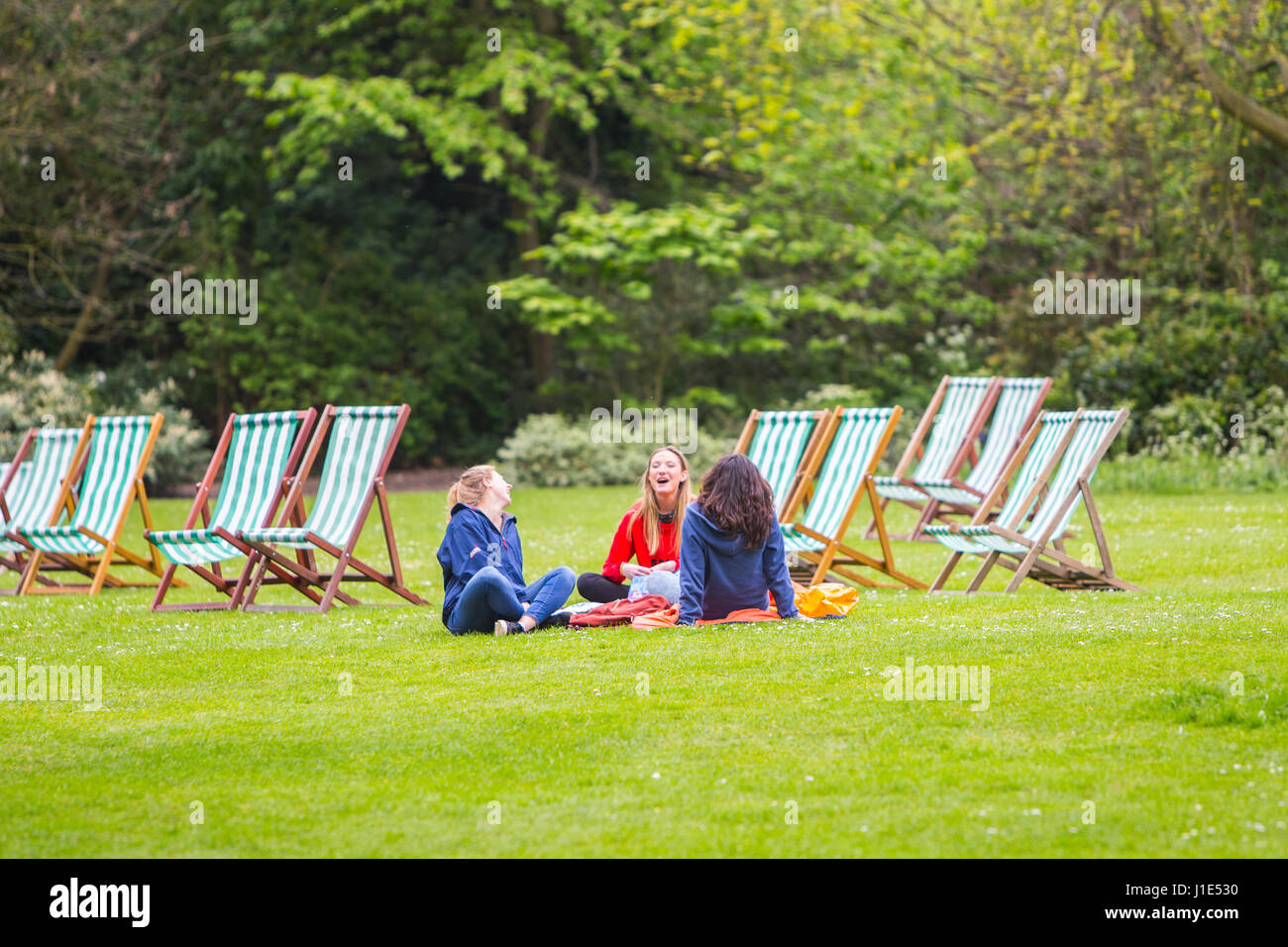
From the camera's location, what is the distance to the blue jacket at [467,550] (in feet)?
24.6

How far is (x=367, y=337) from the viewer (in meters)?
22.8

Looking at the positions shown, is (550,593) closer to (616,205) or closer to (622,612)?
(622,612)

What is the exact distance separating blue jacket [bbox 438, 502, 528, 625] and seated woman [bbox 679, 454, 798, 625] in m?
0.92

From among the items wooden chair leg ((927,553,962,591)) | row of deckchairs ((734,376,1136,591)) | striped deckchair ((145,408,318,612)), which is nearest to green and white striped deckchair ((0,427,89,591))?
striped deckchair ((145,408,318,612))

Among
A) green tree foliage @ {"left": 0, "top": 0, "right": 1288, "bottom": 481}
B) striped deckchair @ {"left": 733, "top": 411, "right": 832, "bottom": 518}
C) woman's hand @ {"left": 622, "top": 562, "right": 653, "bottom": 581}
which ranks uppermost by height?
green tree foliage @ {"left": 0, "top": 0, "right": 1288, "bottom": 481}

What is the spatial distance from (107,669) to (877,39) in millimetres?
16672

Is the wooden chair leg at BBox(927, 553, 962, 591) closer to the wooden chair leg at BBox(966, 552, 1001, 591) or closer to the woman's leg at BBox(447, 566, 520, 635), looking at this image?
the wooden chair leg at BBox(966, 552, 1001, 591)

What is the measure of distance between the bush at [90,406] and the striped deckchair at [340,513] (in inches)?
423

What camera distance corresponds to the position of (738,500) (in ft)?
23.2

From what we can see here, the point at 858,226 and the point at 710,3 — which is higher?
the point at 710,3

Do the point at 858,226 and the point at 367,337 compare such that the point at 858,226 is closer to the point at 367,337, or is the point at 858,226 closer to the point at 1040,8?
the point at 1040,8

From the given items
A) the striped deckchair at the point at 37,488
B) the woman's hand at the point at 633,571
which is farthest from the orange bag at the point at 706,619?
the striped deckchair at the point at 37,488

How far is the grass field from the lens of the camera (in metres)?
4.13
